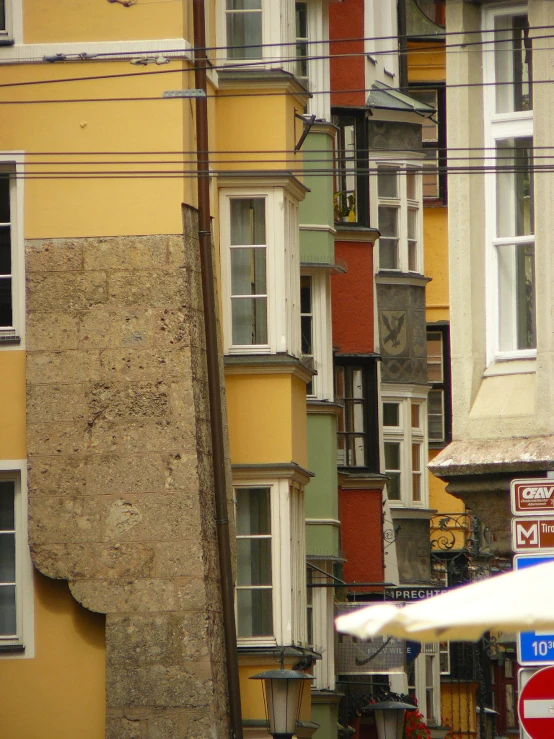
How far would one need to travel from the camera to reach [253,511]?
2078cm

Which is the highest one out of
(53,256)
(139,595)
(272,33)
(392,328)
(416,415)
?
(272,33)

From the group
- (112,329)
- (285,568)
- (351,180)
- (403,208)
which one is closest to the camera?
(112,329)

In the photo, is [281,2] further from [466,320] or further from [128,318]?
[466,320]

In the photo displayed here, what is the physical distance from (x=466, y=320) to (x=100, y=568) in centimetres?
507

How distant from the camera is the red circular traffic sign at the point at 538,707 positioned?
12180 millimetres

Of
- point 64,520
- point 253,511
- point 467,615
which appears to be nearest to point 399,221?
point 253,511

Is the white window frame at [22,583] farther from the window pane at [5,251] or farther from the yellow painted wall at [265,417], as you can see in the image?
the yellow painted wall at [265,417]

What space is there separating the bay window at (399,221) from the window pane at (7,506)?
1581 centimetres

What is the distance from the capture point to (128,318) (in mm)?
18781

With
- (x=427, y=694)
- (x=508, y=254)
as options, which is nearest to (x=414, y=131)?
(x=427, y=694)

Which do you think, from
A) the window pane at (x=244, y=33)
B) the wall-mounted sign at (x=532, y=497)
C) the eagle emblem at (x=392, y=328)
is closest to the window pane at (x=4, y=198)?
the window pane at (x=244, y=33)

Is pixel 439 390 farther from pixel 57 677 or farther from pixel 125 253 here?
pixel 57 677

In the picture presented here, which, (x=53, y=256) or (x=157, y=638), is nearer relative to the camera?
Result: (x=157, y=638)

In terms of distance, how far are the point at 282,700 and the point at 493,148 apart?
6108mm
